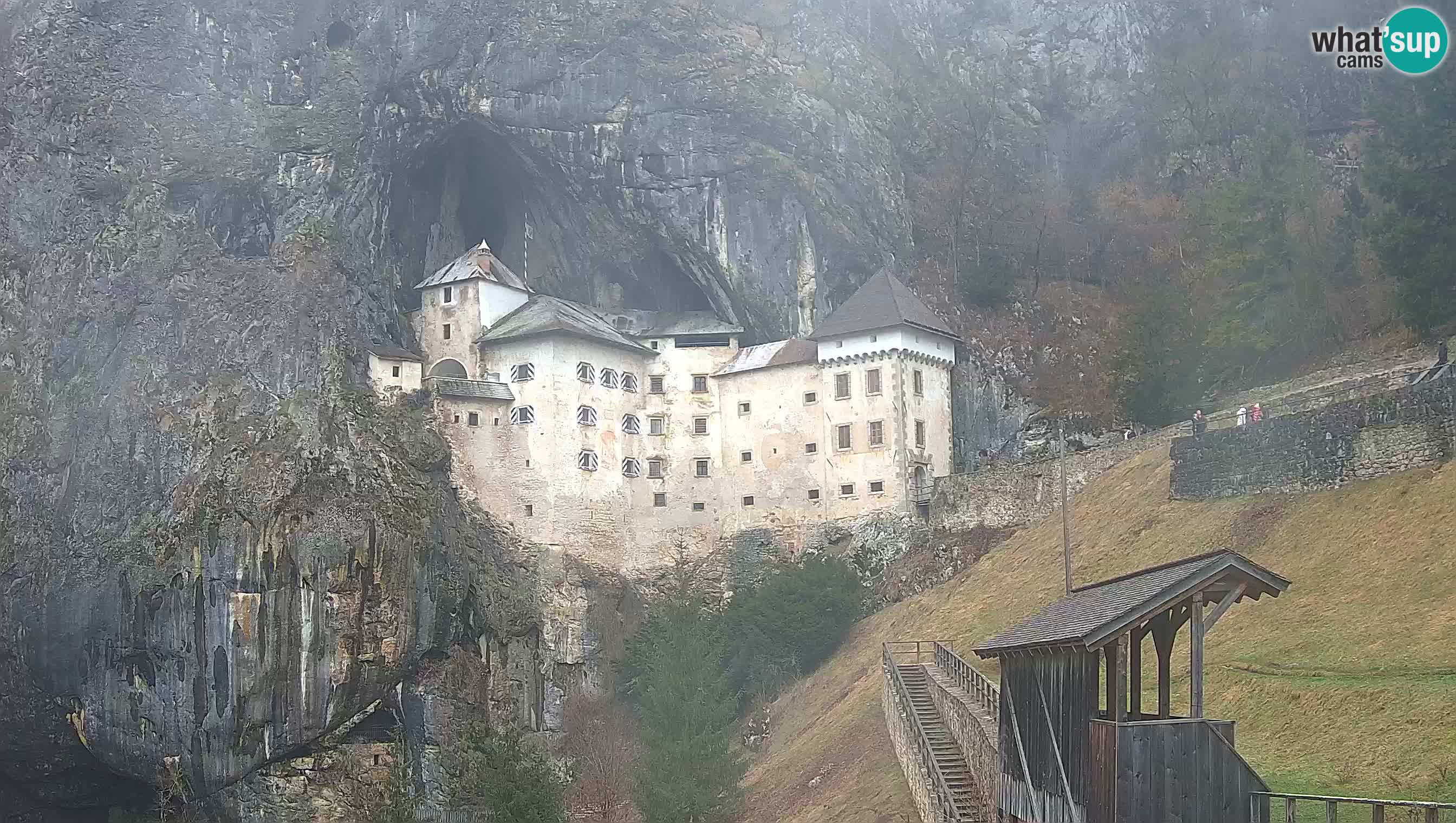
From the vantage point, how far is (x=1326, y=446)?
3416 cm

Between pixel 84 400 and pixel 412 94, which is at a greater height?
pixel 412 94

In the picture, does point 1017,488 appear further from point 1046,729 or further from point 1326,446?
point 1046,729

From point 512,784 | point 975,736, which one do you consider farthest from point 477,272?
point 975,736

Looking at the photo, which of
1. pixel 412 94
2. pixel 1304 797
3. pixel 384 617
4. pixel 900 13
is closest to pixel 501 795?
pixel 384 617

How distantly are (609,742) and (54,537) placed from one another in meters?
A: 23.9

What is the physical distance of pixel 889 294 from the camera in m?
57.2

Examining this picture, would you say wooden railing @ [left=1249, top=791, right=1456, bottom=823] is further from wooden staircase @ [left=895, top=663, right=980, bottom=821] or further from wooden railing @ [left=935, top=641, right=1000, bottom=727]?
wooden staircase @ [left=895, top=663, right=980, bottom=821]

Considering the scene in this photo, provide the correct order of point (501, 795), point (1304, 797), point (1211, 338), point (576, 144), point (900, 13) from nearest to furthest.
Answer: point (1304, 797) < point (501, 795) < point (1211, 338) < point (576, 144) < point (900, 13)

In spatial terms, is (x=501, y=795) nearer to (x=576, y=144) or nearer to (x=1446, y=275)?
(x=1446, y=275)

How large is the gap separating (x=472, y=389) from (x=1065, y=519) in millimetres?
29475

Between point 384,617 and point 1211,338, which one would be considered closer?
point 1211,338

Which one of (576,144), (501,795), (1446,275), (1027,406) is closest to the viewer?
(501,795)

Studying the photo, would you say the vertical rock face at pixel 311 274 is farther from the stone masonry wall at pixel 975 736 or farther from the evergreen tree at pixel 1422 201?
the stone masonry wall at pixel 975 736

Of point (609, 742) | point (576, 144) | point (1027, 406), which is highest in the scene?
point (576, 144)
